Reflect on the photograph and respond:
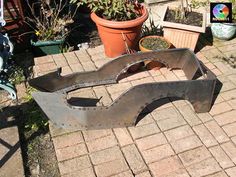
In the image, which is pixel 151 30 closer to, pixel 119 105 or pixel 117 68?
pixel 117 68

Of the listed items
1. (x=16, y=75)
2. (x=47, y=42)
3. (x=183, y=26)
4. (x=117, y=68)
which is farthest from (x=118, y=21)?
(x=16, y=75)

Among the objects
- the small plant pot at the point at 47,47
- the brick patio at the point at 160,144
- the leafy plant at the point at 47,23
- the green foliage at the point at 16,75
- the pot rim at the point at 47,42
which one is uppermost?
the leafy plant at the point at 47,23

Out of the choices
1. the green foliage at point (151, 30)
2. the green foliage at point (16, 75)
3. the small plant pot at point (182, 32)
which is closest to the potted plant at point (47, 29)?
the green foliage at point (16, 75)

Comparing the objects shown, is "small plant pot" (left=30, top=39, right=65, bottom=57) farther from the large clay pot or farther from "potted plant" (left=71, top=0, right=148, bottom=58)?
the large clay pot

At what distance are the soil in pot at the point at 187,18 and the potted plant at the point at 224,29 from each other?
0.38 m

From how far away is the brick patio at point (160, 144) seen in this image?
365 centimetres

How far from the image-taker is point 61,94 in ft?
12.5

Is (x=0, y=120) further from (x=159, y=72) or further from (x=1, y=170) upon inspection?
(x=159, y=72)

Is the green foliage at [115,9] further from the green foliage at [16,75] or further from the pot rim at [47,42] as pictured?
the green foliage at [16,75]

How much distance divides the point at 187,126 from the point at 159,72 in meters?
1.14

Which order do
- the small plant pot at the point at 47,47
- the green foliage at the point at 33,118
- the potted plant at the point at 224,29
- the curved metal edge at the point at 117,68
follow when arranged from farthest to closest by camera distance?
1. the potted plant at the point at 224,29
2. the small plant pot at the point at 47,47
3. the curved metal edge at the point at 117,68
4. the green foliage at the point at 33,118

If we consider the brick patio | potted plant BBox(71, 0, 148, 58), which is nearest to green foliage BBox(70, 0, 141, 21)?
potted plant BBox(71, 0, 148, 58)

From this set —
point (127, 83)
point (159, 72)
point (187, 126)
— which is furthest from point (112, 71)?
point (187, 126)

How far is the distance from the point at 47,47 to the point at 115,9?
129 cm
